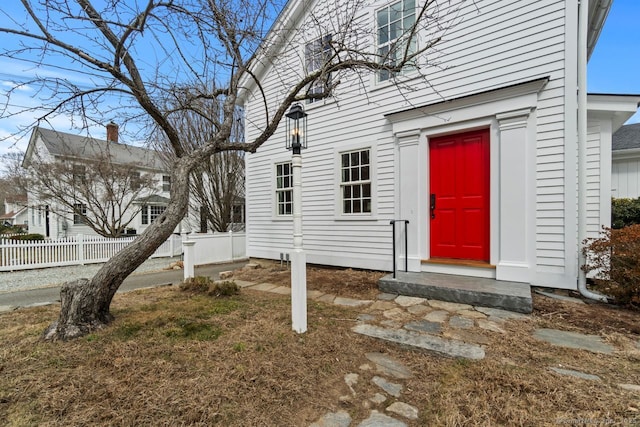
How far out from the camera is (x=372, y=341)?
106 inches

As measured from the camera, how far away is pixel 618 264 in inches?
133

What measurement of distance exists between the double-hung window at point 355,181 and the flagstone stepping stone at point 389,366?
11.5 ft

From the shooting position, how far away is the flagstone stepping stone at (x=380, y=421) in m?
1.64

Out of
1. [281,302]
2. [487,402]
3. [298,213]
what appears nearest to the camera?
[487,402]

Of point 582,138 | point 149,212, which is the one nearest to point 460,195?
point 582,138

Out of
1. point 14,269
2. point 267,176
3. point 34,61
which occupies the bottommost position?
point 14,269

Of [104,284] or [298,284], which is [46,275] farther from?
[298,284]

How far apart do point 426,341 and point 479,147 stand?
3.26 m

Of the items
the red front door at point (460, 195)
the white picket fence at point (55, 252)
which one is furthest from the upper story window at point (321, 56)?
the white picket fence at point (55, 252)

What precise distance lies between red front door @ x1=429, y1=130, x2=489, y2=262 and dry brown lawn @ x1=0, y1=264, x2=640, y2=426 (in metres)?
1.47

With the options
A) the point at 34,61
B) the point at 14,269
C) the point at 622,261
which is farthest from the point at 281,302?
the point at 14,269

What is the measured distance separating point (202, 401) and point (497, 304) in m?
3.31

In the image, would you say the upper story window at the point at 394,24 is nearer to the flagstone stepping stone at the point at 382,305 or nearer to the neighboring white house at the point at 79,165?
the flagstone stepping stone at the point at 382,305

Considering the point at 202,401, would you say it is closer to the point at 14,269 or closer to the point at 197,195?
the point at 14,269
